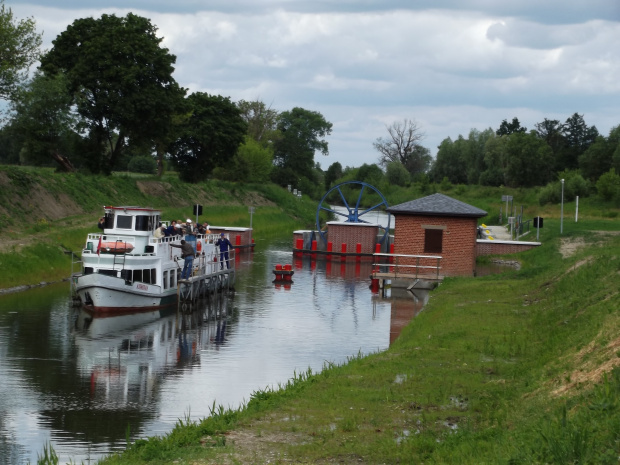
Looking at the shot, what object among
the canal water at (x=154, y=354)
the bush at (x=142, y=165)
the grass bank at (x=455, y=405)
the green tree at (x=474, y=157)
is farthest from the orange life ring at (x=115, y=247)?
the green tree at (x=474, y=157)

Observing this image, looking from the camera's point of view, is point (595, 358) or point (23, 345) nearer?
point (595, 358)

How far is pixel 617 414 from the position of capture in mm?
12602

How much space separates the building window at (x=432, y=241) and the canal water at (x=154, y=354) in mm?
3320

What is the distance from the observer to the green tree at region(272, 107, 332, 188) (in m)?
139

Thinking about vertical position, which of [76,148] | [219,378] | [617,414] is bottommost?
[219,378]

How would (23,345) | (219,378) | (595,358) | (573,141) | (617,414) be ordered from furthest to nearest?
(573,141) → (23,345) → (219,378) → (595,358) → (617,414)

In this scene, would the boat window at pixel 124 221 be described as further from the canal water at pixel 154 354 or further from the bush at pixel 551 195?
the bush at pixel 551 195

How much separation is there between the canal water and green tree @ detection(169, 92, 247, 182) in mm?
50152

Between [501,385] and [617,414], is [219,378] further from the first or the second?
[617,414]

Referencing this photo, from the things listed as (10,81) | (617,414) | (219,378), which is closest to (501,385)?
(617,414)

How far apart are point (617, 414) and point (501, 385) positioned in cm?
614

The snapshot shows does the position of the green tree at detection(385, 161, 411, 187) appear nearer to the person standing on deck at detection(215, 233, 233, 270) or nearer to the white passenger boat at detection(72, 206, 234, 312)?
the person standing on deck at detection(215, 233, 233, 270)

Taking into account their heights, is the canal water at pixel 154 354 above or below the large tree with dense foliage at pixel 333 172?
below

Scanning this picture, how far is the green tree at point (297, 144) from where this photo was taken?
139075 mm
